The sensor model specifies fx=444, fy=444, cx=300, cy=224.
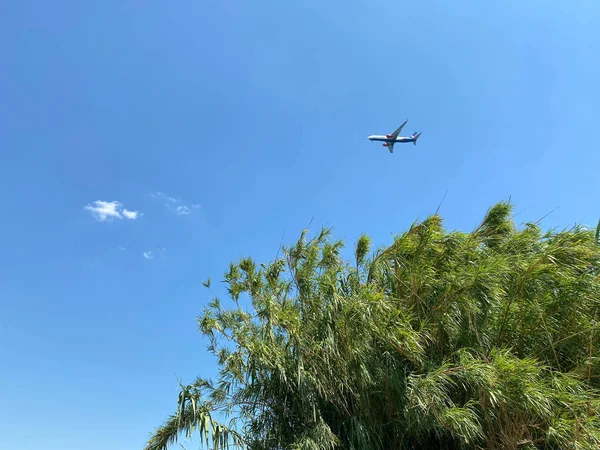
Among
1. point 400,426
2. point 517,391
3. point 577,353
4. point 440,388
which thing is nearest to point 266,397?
point 400,426

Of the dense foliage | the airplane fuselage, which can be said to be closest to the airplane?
the airplane fuselage

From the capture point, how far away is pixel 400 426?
17.9 feet

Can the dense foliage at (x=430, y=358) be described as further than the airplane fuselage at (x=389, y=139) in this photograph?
No

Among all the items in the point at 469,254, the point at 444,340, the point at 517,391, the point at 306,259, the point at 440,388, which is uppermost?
the point at 306,259

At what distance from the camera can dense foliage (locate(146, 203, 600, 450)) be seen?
500 cm

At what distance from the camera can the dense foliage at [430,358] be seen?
5.00 metres

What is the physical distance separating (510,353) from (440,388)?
112 cm

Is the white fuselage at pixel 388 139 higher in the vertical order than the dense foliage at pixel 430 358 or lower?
higher

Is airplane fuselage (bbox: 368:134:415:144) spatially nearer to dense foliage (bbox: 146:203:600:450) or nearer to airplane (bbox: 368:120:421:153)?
airplane (bbox: 368:120:421:153)

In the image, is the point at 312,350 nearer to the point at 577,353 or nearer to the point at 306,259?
the point at 306,259

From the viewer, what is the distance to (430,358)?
567 centimetres

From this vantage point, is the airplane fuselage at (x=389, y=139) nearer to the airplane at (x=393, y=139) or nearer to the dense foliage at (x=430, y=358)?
the airplane at (x=393, y=139)

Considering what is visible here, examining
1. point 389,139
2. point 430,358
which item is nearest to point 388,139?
point 389,139

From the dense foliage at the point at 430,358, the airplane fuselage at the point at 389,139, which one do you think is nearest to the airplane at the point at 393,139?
the airplane fuselage at the point at 389,139
